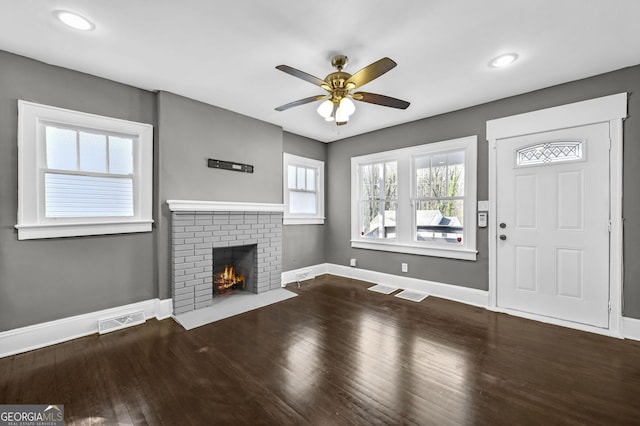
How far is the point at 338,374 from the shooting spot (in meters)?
2.11

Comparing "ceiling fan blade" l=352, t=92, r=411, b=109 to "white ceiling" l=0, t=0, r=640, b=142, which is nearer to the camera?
"white ceiling" l=0, t=0, r=640, b=142

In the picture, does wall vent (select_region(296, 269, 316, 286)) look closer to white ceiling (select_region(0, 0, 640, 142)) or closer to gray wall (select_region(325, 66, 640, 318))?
gray wall (select_region(325, 66, 640, 318))

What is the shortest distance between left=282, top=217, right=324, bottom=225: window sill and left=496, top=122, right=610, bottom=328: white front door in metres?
3.02

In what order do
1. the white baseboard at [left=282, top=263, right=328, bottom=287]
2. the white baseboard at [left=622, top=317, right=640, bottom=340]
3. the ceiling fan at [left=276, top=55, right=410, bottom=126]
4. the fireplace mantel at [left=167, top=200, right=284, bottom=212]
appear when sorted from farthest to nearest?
the white baseboard at [left=282, top=263, right=328, bottom=287] → the fireplace mantel at [left=167, top=200, right=284, bottom=212] → the white baseboard at [left=622, top=317, right=640, bottom=340] → the ceiling fan at [left=276, top=55, right=410, bottom=126]

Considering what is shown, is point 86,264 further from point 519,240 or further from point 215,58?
point 519,240

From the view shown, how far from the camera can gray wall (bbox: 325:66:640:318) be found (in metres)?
2.67

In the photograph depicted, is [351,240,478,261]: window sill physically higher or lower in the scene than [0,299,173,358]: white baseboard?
higher

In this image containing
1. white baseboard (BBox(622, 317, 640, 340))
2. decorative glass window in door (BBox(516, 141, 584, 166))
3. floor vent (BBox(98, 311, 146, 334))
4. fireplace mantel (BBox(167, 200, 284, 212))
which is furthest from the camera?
fireplace mantel (BBox(167, 200, 284, 212))

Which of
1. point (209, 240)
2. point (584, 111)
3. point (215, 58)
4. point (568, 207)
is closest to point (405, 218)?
point (568, 207)

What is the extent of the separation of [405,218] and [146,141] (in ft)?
12.5

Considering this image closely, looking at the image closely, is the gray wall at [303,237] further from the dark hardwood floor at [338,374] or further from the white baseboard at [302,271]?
the dark hardwood floor at [338,374]

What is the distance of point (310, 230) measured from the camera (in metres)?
5.21

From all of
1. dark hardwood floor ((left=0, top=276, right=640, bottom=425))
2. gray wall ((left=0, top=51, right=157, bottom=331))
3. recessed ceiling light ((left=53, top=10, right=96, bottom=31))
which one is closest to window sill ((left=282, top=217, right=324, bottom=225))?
dark hardwood floor ((left=0, top=276, right=640, bottom=425))

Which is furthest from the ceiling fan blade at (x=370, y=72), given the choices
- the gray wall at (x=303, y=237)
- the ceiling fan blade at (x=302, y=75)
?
the gray wall at (x=303, y=237)
